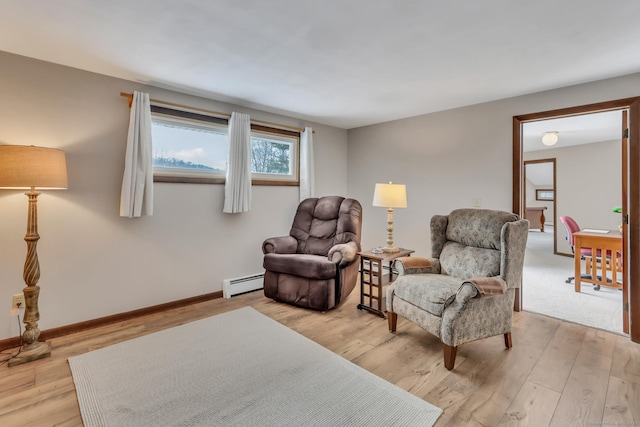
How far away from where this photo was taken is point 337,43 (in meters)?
2.12

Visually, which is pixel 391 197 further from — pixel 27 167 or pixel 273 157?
pixel 27 167

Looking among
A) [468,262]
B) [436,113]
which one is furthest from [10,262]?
[436,113]

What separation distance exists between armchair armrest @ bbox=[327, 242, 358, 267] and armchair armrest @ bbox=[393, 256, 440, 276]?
561mm

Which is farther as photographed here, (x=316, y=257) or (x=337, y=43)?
(x=316, y=257)

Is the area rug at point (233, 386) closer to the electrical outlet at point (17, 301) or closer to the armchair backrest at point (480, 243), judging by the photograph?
the electrical outlet at point (17, 301)

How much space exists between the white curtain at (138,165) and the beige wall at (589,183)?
7060mm

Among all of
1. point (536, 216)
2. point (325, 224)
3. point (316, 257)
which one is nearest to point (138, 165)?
point (316, 257)

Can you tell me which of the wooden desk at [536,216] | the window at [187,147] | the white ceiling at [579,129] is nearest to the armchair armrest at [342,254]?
the window at [187,147]

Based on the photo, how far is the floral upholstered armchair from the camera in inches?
80.1

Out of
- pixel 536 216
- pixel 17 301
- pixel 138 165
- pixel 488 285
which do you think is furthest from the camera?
pixel 536 216

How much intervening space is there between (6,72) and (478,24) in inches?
134

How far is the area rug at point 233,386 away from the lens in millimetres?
1588

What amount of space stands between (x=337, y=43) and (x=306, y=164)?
2092 millimetres

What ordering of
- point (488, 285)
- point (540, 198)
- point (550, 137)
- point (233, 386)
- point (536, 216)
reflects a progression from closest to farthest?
point (233, 386) → point (488, 285) → point (550, 137) → point (536, 216) → point (540, 198)
